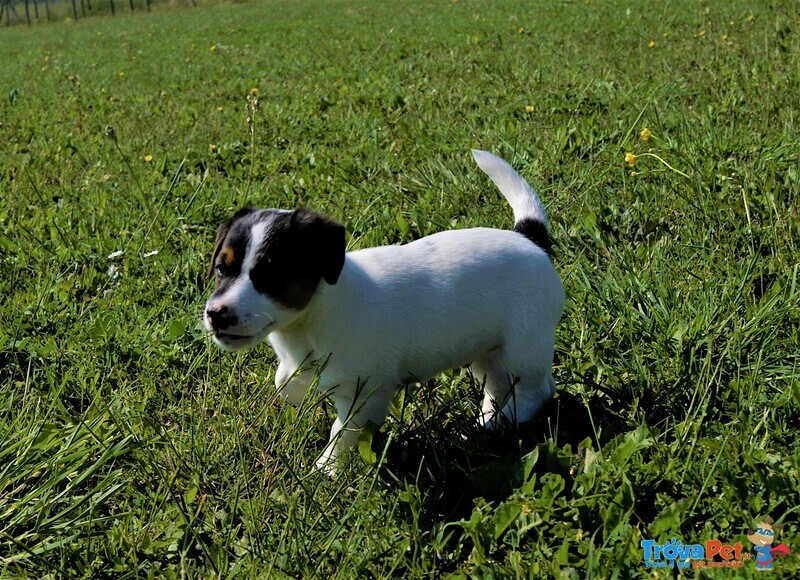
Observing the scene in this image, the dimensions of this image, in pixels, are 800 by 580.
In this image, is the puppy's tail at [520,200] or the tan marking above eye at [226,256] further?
the puppy's tail at [520,200]

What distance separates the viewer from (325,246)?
255cm

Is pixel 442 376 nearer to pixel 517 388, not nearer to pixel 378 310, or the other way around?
pixel 517 388

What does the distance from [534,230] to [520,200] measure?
0.58 feet

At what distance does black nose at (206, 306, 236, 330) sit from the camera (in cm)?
239

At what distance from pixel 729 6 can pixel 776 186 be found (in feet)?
24.8

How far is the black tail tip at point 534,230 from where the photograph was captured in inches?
126

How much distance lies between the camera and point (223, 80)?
9.33 m

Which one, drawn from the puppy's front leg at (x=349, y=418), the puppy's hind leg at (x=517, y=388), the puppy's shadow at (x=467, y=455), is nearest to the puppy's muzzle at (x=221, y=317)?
the puppy's front leg at (x=349, y=418)

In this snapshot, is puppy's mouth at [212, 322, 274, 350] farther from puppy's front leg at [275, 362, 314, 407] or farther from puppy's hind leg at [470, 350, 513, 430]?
puppy's hind leg at [470, 350, 513, 430]

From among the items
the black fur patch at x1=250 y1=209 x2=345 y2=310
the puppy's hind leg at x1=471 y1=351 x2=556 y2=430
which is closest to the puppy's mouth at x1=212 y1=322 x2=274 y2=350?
the black fur patch at x1=250 y1=209 x2=345 y2=310

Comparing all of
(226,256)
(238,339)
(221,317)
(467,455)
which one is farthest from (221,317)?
(467,455)

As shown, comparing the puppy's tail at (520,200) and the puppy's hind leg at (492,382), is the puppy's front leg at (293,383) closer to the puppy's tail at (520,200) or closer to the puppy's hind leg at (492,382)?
the puppy's hind leg at (492,382)

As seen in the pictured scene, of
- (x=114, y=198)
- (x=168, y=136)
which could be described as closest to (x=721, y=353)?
(x=114, y=198)

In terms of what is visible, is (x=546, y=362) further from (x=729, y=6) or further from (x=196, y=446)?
(x=729, y=6)
